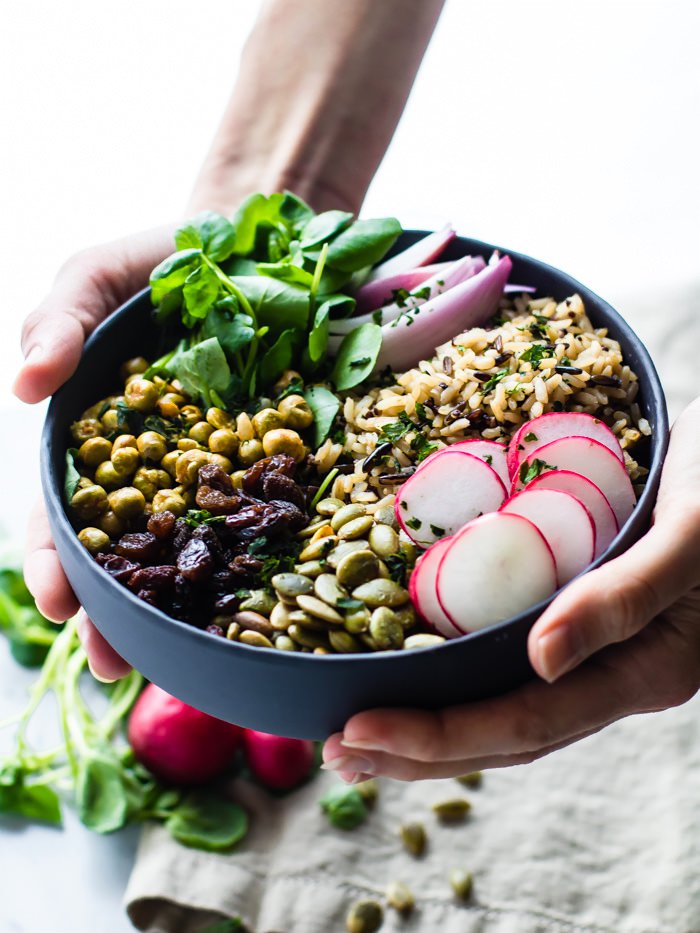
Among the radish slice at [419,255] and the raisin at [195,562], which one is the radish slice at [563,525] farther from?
the radish slice at [419,255]

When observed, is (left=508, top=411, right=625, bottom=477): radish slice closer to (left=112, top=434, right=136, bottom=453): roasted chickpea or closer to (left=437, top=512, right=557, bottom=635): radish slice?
(left=437, top=512, right=557, bottom=635): radish slice

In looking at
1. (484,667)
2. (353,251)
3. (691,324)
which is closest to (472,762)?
(484,667)

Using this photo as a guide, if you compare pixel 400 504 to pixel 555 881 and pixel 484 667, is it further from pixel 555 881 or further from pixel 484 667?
pixel 555 881

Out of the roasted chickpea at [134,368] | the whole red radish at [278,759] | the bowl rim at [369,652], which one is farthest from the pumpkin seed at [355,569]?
the whole red radish at [278,759]

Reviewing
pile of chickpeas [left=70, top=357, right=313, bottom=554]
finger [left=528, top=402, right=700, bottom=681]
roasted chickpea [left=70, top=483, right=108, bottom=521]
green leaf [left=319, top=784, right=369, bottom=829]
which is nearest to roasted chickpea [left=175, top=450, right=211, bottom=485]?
pile of chickpeas [left=70, top=357, right=313, bottom=554]

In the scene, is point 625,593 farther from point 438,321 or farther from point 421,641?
point 438,321

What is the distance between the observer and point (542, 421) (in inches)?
51.5

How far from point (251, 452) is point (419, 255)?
49 cm

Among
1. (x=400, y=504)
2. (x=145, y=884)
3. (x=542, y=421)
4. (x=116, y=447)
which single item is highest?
(x=542, y=421)

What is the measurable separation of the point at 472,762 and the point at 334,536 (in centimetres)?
36

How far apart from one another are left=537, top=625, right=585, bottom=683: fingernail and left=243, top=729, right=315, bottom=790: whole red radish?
2.82ft

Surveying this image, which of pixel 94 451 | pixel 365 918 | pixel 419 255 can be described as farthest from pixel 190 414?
pixel 365 918

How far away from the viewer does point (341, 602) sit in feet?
3.92

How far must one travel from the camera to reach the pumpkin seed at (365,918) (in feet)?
5.55
